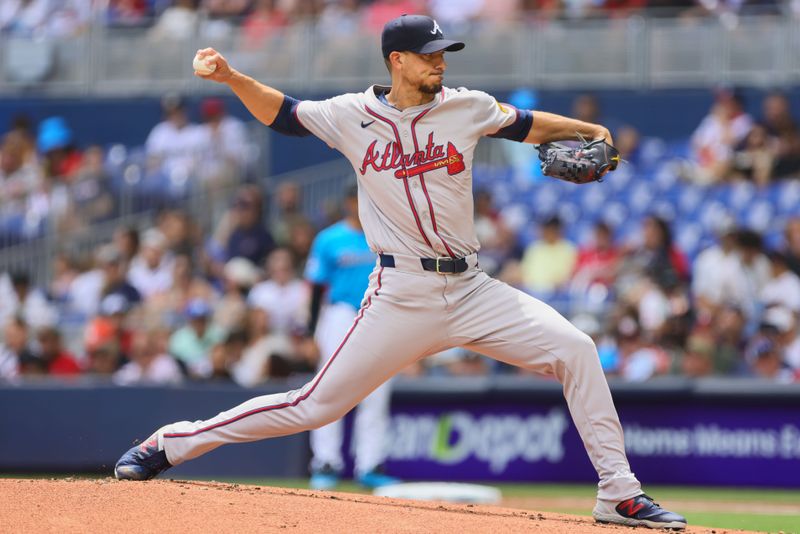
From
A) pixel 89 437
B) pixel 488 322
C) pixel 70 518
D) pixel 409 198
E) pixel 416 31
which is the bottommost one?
pixel 89 437

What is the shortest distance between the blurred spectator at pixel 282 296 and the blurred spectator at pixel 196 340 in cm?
48

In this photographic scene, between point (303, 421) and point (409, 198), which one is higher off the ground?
point (409, 198)

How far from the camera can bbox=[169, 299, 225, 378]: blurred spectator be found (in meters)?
12.6

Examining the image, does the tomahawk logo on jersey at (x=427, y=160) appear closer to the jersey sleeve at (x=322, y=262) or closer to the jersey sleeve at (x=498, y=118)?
the jersey sleeve at (x=498, y=118)

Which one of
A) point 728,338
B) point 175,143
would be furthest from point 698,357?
point 175,143

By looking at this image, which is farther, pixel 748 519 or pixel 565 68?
pixel 565 68

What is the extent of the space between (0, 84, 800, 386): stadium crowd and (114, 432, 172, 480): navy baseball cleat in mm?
4940

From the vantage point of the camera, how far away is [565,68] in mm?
15656

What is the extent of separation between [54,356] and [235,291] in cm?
180

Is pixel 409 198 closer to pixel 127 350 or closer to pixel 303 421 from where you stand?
pixel 303 421

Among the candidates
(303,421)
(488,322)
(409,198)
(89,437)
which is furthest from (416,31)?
(89,437)

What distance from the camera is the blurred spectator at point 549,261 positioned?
42.9 ft

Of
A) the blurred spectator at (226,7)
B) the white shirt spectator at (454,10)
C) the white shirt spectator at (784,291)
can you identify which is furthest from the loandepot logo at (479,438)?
the blurred spectator at (226,7)

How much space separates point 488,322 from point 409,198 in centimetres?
65
